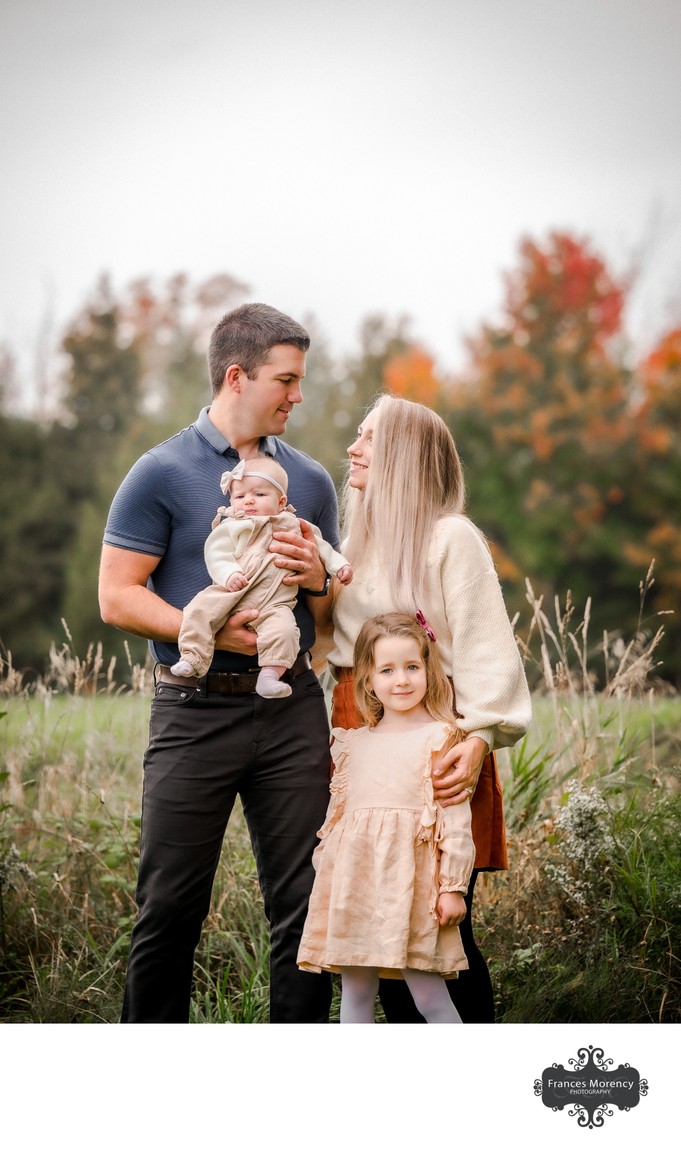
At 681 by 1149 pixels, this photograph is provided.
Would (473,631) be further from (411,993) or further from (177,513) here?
(411,993)

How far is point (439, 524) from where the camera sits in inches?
97.9

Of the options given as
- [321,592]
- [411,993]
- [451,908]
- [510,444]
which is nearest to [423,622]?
[321,592]

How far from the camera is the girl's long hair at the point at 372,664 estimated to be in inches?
94.3

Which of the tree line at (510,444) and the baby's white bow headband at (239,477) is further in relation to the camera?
the tree line at (510,444)

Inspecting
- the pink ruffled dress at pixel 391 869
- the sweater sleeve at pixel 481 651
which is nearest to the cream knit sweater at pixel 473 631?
the sweater sleeve at pixel 481 651

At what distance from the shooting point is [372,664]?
243 centimetres

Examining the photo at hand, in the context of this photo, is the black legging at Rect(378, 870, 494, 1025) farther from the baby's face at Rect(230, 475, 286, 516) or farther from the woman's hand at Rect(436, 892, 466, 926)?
the baby's face at Rect(230, 475, 286, 516)

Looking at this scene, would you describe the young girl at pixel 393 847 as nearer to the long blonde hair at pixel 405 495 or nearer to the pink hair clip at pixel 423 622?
the pink hair clip at pixel 423 622
